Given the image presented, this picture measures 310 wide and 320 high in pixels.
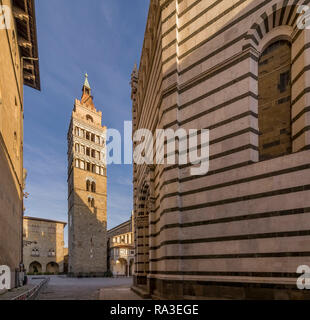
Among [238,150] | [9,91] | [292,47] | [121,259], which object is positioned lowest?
[121,259]

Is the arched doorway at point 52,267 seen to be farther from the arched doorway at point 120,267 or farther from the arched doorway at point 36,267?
the arched doorway at point 120,267

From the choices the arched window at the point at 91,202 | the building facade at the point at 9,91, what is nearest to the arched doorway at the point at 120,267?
the arched window at the point at 91,202

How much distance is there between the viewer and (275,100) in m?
9.29

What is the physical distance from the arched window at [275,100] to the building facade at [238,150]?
0.10 feet

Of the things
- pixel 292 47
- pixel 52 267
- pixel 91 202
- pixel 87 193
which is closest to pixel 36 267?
pixel 52 267

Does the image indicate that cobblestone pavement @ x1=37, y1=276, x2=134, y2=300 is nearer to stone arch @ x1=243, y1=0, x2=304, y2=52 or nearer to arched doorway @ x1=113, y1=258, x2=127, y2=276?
stone arch @ x1=243, y1=0, x2=304, y2=52

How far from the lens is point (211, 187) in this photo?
9555 millimetres

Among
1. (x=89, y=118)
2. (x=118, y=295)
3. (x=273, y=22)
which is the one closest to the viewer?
(x=273, y=22)

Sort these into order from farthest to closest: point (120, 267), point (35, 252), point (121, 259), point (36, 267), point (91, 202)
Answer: point (36, 267) → point (35, 252) → point (120, 267) → point (121, 259) → point (91, 202)

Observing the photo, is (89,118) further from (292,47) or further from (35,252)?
(292,47)

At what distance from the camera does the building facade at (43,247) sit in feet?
204

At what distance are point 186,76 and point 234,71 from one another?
6.55 ft

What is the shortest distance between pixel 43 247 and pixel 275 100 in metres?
64.3

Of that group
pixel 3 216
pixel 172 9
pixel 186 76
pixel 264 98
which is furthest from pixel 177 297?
pixel 172 9
